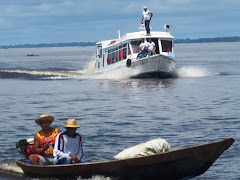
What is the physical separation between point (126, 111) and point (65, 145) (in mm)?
11564

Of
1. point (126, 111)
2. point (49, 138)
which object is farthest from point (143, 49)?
point (49, 138)

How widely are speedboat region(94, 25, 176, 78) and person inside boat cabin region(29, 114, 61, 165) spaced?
2137 cm

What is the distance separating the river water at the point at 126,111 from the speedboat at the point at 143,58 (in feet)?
1.90

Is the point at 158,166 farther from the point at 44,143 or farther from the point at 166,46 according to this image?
the point at 166,46

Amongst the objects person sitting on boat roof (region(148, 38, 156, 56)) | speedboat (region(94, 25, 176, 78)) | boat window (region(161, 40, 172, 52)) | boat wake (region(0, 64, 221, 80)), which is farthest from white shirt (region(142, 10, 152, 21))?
boat wake (region(0, 64, 221, 80))

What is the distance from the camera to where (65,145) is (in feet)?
36.7

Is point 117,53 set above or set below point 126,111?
above

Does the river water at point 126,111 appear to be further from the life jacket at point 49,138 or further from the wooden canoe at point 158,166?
the life jacket at point 49,138

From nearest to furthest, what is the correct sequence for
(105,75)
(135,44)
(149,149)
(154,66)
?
(149,149) < (154,66) < (135,44) < (105,75)

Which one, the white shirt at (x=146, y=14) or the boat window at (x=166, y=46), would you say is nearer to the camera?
the white shirt at (x=146, y=14)

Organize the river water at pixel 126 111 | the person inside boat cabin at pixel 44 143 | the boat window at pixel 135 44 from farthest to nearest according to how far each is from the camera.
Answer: the boat window at pixel 135 44 → the river water at pixel 126 111 → the person inside boat cabin at pixel 44 143

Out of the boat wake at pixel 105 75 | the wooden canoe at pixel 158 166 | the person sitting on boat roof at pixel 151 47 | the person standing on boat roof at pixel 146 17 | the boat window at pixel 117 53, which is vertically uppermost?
the person standing on boat roof at pixel 146 17

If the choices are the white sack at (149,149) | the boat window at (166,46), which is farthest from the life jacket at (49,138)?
the boat window at (166,46)

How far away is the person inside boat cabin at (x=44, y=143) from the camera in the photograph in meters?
11.4
